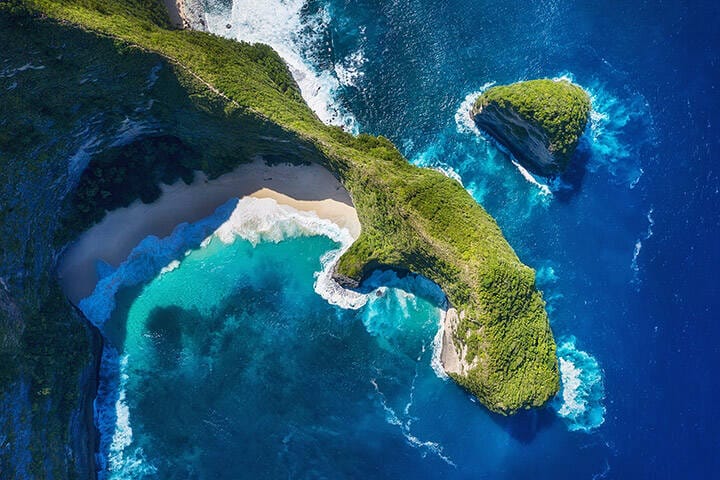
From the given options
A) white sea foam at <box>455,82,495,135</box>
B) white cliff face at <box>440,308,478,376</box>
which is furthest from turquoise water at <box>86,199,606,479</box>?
white sea foam at <box>455,82,495,135</box>

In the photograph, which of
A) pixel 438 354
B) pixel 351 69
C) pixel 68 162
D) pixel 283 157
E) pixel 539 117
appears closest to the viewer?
pixel 68 162

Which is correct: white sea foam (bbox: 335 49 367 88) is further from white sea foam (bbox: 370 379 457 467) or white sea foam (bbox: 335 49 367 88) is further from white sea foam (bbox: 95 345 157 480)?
white sea foam (bbox: 95 345 157 480)

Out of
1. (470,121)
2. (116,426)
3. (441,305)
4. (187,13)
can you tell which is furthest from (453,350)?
(187,13)

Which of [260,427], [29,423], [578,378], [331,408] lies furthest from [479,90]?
[29,423]

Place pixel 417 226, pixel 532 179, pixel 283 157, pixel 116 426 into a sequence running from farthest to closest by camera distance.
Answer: pixel 532 179 → pixel 116 426 → pixel 283 157 → pixel 417 226

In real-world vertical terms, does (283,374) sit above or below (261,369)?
above

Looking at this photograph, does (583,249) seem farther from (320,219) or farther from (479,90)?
(320,219)

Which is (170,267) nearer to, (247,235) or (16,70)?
(247,235)
